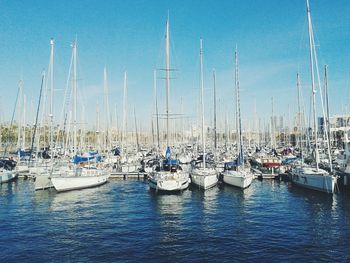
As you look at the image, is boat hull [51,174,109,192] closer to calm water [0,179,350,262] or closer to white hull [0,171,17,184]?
calm water [0,179,350,262]

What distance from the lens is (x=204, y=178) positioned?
41000mm

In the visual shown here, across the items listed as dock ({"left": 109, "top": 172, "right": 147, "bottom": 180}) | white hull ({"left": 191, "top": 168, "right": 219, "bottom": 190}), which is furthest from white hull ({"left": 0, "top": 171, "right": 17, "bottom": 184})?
white hull ({"left": 191, "top": 168, "right": 219, "bottom": 190})

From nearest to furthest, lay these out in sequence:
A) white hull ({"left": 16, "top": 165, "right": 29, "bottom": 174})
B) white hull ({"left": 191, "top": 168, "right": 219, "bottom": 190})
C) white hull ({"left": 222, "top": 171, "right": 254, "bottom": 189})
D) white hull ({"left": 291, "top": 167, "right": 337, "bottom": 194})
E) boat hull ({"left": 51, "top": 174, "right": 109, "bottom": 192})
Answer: white hull ({"left": 291, "top": 167, "right": 337, "bottom": 194}), boat hull ({"left": 51, "top": 174, "right": 109, "bottom": 192}), white hull ({"left": 191, "top": 168, "right": 219, "bottom": 190}), white hull ({"left": 222, "top": 171, "right": 254, "bottom": 189}), white hull ({"left": 16, "top": 165, "right": 29, "bottom": 174})

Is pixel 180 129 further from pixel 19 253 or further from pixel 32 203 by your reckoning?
pixel 19 253

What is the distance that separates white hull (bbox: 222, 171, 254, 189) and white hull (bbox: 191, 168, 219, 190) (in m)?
1.64

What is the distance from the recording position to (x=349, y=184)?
128ft

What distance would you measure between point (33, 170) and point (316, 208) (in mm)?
42244

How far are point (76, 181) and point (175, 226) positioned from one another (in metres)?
19.9

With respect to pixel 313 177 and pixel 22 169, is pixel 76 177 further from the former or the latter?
pixel 313 177

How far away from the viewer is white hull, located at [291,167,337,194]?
3647 cm

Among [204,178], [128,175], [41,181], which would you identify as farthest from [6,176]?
[204,178]

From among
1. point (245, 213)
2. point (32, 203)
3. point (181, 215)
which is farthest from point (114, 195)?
point (245, 213)

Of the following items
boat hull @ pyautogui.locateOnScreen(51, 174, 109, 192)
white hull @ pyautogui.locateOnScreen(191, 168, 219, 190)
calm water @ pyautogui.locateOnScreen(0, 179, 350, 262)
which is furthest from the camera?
white hull @ pyautogui.locateOnScreen(191, 168, 219, 190)

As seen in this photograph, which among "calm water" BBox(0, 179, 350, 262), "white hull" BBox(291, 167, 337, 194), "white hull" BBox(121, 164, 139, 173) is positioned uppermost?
"white hull" BBox(121, 164, 139, 173)
